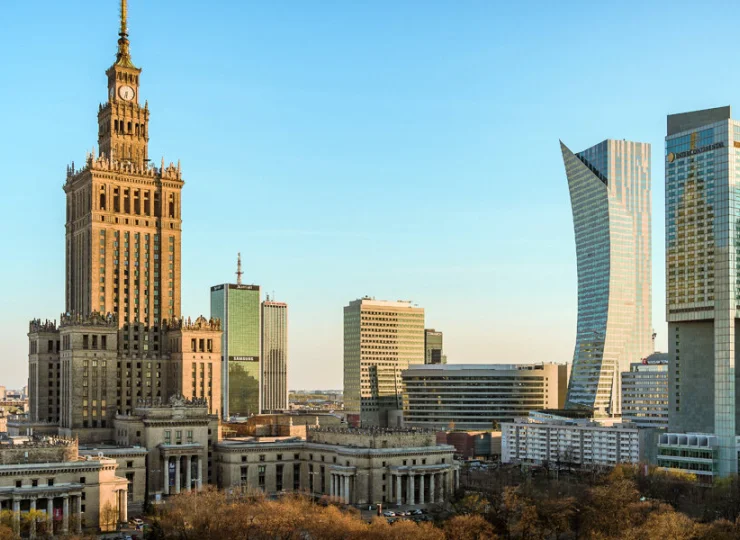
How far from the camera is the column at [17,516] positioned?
523ft

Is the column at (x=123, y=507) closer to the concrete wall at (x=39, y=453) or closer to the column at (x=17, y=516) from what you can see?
the concrete wall at (x=39, y=453)

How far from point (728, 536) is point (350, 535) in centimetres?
5524

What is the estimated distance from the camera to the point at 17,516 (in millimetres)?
164750

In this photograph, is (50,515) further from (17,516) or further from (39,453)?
(39,453)

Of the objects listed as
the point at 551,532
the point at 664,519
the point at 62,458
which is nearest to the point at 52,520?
the point at 62,458

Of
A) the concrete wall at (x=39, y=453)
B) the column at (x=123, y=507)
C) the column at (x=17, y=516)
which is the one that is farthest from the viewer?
the column at (x=123, y=507)

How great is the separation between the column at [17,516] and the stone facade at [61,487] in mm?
176

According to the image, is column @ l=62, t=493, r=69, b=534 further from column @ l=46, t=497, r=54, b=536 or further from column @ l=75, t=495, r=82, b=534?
column @ l=75, t=495, r=82, b=534

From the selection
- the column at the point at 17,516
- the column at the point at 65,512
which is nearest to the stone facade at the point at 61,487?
the column at the point at 65,512

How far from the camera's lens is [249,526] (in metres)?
150

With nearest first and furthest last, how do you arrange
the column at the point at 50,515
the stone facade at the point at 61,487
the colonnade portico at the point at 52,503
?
the column at the point at 50,515 → the colonnade portico at the point at 52,503 → the stone facade at the point at 61,487

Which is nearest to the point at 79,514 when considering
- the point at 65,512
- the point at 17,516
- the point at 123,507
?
the point at 65,512

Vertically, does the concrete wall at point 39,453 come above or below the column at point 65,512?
above

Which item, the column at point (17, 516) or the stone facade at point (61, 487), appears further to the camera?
the stone facade at point (61, 487)
